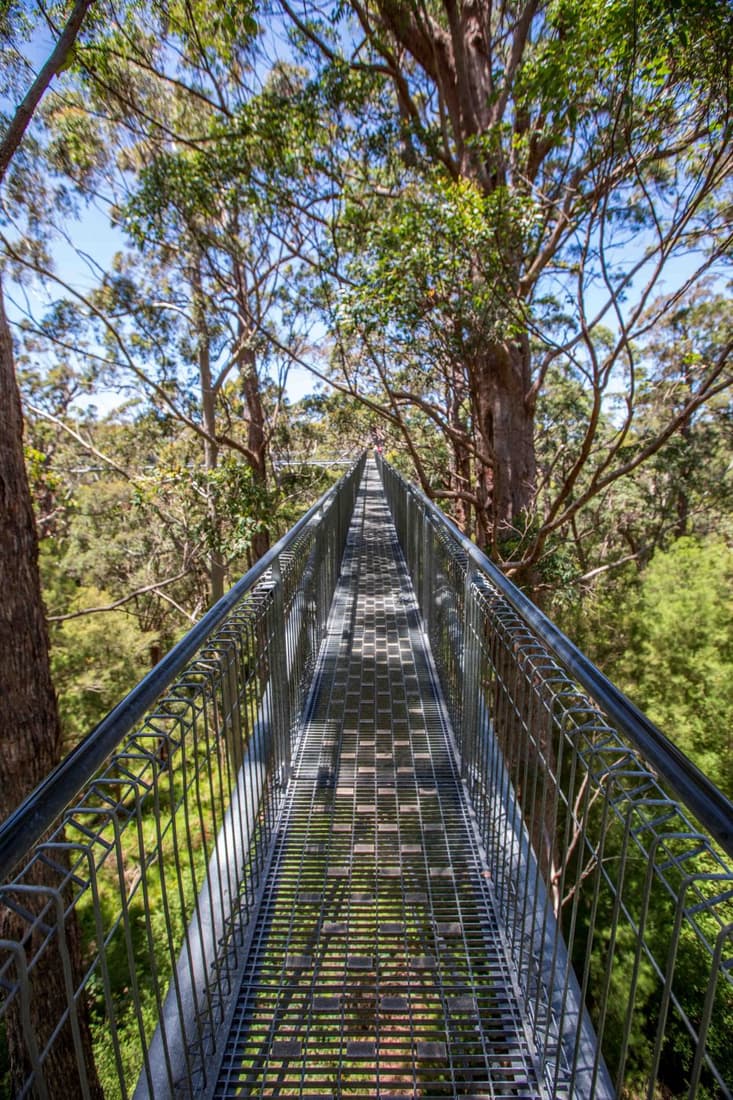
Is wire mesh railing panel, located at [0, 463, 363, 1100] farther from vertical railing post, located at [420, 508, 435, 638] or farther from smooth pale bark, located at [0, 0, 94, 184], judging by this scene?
smooth pale bark, located at [0, 0, 94, 184]

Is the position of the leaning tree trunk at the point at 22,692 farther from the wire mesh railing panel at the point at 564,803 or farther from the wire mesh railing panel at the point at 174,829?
the wire mesh railing panel at the point at 564,803

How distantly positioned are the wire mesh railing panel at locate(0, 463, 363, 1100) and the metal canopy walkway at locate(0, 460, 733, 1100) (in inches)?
0.6

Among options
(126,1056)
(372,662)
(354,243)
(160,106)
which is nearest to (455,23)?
(354,243)

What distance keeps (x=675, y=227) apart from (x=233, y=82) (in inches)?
309

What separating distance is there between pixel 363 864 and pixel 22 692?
8.10 feet

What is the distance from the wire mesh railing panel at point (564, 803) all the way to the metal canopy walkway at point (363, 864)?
1 centimetres

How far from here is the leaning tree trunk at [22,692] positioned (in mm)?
3819

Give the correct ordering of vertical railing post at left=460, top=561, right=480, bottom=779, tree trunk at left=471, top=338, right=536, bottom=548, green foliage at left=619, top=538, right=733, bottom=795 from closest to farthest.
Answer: vertical railing post at left=460, top=561, right=480, bottom=779, tree trunk at left=471, top=338, right=536, bottom=548, green foliage at left=619, top=538, right=733, bottom=795

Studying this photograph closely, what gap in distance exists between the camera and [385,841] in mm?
3512

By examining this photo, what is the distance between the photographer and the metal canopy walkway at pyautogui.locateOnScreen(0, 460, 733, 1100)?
1.42m

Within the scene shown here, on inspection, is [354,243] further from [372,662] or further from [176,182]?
[372,662]

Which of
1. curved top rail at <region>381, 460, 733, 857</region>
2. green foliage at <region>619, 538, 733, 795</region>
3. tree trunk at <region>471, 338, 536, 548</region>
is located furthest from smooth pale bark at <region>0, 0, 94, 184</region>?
green foliage at <region>619, 538, 733, 795</region>

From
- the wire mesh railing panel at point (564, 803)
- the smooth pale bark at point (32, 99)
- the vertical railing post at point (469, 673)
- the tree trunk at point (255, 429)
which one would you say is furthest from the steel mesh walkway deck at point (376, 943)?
the tree trunk at point (255, 429)

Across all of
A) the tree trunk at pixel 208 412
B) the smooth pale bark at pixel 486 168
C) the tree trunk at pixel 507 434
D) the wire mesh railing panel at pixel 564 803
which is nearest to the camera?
the wire mesh railing panel at pixel 564 803
